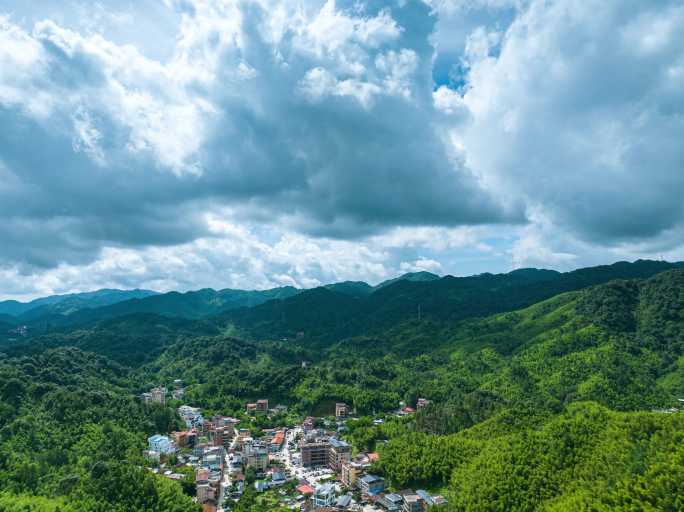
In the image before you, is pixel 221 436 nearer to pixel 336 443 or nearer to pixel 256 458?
pixel 256 458

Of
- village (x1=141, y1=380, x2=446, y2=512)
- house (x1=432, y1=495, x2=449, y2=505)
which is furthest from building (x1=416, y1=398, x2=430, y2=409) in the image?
house (x1=432, y1=495, x2=449, y2=505)

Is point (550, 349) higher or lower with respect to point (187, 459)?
higher

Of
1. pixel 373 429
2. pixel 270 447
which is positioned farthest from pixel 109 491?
pixel 373 429

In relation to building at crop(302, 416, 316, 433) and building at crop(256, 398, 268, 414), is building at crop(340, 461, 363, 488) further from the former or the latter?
building at crop(256, 398, 268, 414)

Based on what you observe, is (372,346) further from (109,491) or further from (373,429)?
(109,491)

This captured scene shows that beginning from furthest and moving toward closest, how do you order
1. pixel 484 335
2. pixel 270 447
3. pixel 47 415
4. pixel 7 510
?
pixel 484 335 → pixel 270 447 → pixel 47 415 → pixel 7 510

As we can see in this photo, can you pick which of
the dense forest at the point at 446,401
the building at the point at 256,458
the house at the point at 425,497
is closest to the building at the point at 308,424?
the dense forest at the point at 446,401

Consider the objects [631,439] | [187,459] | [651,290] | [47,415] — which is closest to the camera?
[631,439]

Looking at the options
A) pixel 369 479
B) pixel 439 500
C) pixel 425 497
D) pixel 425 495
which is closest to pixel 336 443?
pixel 369 479
